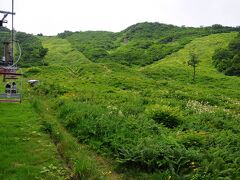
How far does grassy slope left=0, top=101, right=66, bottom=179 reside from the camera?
12609 millimetres

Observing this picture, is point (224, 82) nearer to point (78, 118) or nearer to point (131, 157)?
point (78, 118)

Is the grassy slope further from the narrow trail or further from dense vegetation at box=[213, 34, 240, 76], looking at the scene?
dense vegetation at box=[213, 34, 240, 76]

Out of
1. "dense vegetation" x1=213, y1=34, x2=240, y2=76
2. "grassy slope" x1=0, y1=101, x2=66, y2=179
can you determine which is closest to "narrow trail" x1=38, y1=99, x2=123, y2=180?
"grassy slope" x1=0, y1=101, x2=66, y2=179

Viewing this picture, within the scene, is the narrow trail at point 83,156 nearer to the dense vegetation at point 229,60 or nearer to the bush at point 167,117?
the bush at point 167,117

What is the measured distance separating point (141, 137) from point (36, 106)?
44.9 feet

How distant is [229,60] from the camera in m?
94.1

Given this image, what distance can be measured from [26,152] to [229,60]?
285 ft

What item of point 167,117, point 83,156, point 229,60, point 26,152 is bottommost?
point 26,152

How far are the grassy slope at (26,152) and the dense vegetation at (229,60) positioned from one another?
75.5m

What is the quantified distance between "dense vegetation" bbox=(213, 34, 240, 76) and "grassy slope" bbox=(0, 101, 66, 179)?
7551cm

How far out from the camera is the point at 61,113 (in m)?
23.6

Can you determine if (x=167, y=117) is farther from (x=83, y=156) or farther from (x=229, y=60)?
(x=229, y=60)

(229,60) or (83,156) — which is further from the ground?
(229,60)

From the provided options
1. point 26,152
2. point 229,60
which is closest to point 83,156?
point 26,152
